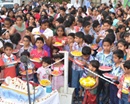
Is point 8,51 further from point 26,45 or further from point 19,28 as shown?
point 19,28

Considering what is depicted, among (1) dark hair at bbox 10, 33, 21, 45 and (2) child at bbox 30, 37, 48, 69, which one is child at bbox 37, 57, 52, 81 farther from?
(1) dark hair at bbox 10, 33, 21, 45

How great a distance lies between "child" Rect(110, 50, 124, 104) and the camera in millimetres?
4191

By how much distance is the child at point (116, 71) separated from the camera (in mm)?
4191

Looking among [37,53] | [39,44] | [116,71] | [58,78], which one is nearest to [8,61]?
[37,53]

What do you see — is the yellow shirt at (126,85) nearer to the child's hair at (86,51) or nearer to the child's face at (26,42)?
the child's hair at (86,51)

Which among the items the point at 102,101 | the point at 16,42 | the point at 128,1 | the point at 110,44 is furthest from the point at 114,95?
the point at 128,1

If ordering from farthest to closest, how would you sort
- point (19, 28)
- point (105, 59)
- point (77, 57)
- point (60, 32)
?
point (19, 28) → point (60, 32) → point (77, 57) → point (105, 59)

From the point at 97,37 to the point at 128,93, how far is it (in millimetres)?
2509

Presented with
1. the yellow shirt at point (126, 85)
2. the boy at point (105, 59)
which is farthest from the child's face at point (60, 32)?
the yellow shirt at point (126, 85)

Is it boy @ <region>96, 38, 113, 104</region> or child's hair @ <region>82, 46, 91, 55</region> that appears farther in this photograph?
child's hair @ <region>82, 46, 91, 55</region>

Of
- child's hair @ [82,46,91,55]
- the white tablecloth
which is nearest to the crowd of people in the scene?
child's hair @ [82,46,91,55]

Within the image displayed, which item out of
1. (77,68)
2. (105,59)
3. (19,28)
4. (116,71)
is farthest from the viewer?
(19,28)

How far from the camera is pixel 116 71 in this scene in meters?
4.27

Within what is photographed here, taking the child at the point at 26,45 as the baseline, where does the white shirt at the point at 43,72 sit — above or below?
below
